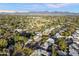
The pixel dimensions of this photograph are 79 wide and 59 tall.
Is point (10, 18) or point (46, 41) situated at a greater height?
point (10, 18)

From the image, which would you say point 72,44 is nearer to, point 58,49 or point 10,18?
point 58,49

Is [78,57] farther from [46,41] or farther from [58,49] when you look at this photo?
[46,41]

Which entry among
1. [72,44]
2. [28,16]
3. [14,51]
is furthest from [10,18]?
[72,44]

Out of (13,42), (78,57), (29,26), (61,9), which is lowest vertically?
(78,57)

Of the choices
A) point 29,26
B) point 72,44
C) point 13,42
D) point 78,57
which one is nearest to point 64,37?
point 72,44

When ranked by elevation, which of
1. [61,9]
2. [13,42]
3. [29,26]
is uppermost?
[61,9]

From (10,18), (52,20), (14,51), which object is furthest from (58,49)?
(10,18)

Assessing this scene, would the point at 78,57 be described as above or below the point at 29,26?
below
